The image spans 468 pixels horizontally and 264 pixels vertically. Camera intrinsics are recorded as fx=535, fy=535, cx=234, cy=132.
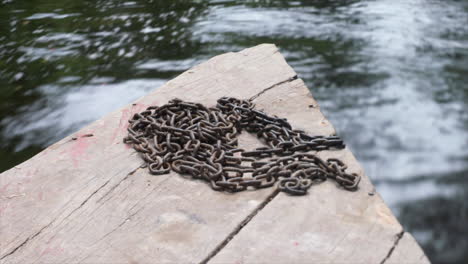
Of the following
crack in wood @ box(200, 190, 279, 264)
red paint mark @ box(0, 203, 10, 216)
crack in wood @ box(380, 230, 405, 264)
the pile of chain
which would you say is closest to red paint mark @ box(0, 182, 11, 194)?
red paint mark @ box(0, 203, 10, 216)

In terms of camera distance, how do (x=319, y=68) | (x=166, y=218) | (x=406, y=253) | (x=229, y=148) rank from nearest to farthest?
1. (x=406, y=253)
2. (x=166, y=218)
3. (x=229, y=148)
4. (x=319, y=68)

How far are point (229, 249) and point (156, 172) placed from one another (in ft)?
2.93

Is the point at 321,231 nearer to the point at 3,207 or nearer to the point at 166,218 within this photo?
the point at 166,218

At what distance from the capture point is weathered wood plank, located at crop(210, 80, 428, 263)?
2.35m

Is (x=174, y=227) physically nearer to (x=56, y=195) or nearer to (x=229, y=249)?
(x=229, y=249)

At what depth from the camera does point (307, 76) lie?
6.56m

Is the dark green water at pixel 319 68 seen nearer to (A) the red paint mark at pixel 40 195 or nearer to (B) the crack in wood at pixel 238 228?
(B) the crack in wood at pixel 238 228

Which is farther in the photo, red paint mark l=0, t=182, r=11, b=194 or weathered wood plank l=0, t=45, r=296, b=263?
red paint mark l=0, t=182, r=11, b=194

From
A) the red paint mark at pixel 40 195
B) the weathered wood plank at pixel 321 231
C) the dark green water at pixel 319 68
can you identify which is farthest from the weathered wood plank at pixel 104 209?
the dark green water at pixel 319 68

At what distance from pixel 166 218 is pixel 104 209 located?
38 centimetres

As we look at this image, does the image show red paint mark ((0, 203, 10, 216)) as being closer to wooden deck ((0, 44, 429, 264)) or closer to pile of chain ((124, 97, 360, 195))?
wooden deck ((0, 44, 429, 264))

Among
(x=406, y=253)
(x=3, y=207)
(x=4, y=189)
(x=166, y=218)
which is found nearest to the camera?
(x=406, y=253)

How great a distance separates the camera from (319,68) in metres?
6.72

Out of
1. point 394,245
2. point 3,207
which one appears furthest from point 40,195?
point 394,245
